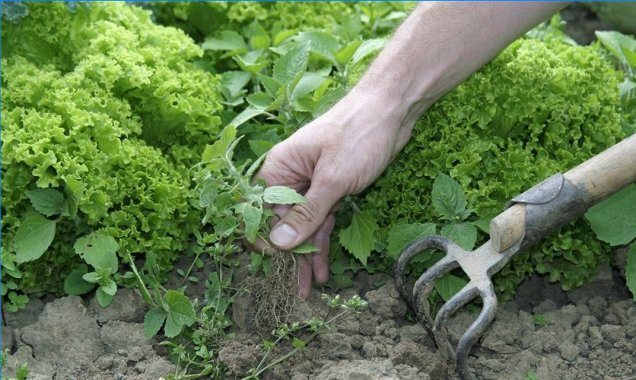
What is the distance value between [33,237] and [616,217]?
1.97m

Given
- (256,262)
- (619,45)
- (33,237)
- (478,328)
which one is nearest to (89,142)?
(33,237)

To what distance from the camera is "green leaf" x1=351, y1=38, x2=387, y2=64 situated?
344cm

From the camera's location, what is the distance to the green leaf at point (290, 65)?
339cm

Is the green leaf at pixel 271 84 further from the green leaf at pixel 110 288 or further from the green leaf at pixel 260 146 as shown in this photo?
the green leaf at pixel 110 288

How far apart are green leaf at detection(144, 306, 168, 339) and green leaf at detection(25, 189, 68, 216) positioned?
503mm

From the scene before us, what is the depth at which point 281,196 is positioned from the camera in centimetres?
270

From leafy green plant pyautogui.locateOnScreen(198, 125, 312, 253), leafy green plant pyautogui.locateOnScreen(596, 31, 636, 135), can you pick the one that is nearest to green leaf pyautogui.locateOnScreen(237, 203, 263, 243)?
leafy green plant pyautogui.locateOnScreen(198, 125, 312, 253)

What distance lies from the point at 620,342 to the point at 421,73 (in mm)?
1107

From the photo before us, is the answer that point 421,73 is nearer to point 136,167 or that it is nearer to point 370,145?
point 370,145

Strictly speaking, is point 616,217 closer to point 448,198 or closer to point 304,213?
point 448,198

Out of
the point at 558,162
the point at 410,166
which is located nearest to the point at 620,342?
the point at 558,162

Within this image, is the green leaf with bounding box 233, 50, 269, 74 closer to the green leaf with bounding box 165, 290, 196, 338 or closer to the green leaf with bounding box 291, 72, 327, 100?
the green leaf with bounding box 291, 72, 327, 100

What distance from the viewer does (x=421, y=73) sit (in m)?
2.94

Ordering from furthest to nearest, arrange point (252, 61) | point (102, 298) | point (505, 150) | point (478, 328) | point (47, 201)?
point (252, 61), point (505, 150), point (47, 201), point (102, 298), point (478, 328)
